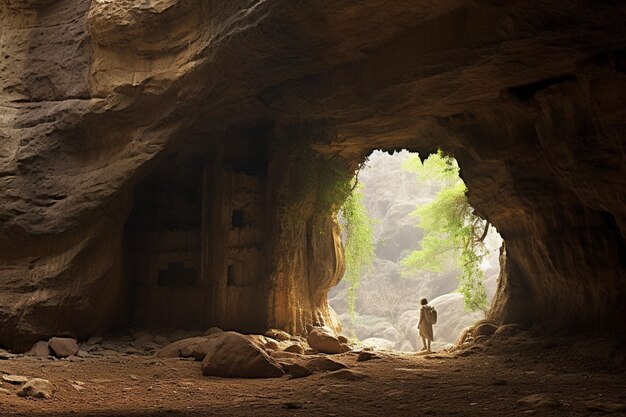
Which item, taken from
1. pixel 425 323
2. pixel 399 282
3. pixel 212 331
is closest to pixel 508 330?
pixel 425 323

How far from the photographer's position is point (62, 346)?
8867 mm

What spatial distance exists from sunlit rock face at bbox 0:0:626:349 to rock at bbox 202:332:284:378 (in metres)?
3.79

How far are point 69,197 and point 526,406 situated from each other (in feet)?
26.7

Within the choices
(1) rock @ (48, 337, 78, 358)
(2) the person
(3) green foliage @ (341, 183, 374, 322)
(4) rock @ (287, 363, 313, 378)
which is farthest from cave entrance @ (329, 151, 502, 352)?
(4) rock @ (287, 363, 313, 378)

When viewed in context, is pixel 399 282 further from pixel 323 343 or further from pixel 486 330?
pixel 323 343

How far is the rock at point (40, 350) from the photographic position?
867cm

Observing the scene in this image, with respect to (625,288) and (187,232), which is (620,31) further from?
(187,232)

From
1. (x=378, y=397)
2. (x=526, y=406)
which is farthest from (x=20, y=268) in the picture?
(x=526, y=406)

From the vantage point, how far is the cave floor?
480 centimetres

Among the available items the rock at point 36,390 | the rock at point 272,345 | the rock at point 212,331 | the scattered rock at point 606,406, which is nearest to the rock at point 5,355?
the rock at point 36,390

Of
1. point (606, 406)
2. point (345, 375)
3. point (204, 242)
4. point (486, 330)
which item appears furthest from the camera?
point (204, 242)

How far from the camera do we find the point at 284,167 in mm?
11953

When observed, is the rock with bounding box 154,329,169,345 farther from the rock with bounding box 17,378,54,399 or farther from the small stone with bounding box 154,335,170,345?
the rock with bounding box 17,378,54,399

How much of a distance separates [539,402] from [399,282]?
43.8 meters
